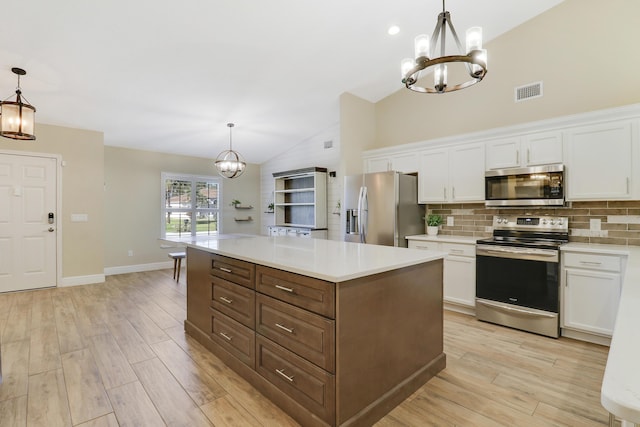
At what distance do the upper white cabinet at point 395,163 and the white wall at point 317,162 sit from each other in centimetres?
63

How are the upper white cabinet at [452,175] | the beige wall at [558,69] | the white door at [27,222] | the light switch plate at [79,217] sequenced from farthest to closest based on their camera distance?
the light switch plate at [79,217] < the white door at [27,222] < the upper white cabinet at [452,175] < the beige wall at [558,69]

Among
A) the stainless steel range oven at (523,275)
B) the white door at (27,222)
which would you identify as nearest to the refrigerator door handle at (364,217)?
the stainless steel range oven at (523,275)

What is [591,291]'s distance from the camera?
9.39 ft

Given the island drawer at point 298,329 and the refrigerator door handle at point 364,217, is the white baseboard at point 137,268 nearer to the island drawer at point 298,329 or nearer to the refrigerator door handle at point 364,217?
the refrigerator door handle at point 364,217

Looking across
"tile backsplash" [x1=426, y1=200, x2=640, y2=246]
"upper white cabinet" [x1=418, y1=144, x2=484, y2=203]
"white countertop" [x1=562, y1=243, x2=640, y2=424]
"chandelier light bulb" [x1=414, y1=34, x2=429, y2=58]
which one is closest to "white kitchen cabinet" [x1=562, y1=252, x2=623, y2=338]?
"tile backsplash" [x1=426, y1=200, x2=640, y2=246]

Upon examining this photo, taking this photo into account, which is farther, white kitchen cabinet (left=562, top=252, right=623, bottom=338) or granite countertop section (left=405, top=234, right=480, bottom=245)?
granite countertop section (left=405, top=234, right=480, bottom=245)

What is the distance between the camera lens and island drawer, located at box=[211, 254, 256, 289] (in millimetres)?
2180

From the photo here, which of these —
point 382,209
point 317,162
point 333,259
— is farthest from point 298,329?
point 317,162

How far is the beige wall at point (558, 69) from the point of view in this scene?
3.20 m

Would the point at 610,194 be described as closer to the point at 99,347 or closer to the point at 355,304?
the point at 355,304

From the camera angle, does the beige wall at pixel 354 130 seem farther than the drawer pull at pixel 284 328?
Yes

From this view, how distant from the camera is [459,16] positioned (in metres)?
3.58

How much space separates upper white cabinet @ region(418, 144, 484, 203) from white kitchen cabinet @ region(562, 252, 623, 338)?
118cm

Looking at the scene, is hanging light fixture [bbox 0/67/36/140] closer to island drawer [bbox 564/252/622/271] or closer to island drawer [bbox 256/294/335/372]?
island drawer [bbox 256/294/335/372]
